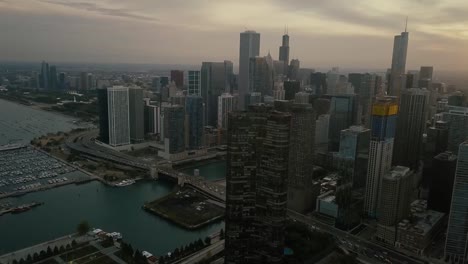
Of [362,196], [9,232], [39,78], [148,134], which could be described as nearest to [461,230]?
[362,196]

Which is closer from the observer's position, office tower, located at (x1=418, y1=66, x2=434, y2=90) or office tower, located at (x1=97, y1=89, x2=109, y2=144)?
office tower, located at (x1=97, y1=89, x2=109, y2=144)

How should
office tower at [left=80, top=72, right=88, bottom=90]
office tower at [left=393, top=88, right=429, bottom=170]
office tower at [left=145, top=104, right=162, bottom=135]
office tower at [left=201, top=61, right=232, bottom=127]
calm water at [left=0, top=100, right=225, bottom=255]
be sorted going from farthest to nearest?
office tower at [left=80, top=72, right=88, bottom=90] < office tower at [left=201, top=61, right=232, bottom=127] < office tower at [left=145, top=104, right=162, bottom=135] < office tower at [left=393, top=88, right=429, bottom=170] < calm water at [left=0, top=100, right=225, bottom=255]

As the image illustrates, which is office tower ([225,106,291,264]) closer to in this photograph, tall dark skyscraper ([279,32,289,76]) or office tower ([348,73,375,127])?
office tower ([348,73,375,127])

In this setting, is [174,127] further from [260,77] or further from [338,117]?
[260,77]

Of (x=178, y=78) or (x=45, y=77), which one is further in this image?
(x=45, y=77)

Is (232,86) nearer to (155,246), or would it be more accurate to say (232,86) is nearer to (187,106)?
(187,106)

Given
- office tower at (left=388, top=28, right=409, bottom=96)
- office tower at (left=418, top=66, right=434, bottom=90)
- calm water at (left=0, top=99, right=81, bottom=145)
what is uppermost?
office tower at (left=388, top=28, right=409, bottom=96)

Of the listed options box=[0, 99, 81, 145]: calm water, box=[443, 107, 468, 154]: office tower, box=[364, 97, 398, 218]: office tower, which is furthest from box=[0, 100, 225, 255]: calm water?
box=[443, 107, 468, 154]: office tower

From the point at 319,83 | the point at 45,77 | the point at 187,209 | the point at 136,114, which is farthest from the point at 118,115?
the point at 45,77
